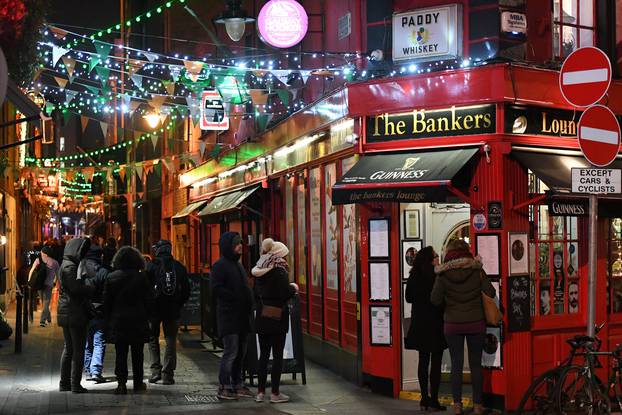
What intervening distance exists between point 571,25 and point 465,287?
13.0 feet

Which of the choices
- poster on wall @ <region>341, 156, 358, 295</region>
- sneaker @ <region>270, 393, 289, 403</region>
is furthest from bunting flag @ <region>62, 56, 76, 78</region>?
sneaker @ <region>270, 393, 289, 403</region>

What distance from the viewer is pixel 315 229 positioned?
52.3 feet

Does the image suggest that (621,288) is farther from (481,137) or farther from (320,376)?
(320,376)

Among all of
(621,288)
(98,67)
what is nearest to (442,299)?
(621,288)

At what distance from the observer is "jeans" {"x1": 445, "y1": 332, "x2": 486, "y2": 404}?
10.6 metres

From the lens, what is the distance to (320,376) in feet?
45.9

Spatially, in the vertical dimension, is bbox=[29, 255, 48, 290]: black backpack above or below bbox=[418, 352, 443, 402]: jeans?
above

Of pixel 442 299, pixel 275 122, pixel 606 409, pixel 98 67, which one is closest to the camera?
pixel 606 409

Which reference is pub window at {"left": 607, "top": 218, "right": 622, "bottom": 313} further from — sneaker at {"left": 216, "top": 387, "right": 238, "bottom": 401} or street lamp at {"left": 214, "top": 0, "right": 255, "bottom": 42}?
street lamp at {"left": 214, "top": 0, "right": 255, "bottom": 42}

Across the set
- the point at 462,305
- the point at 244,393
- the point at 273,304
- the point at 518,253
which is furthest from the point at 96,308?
the point at 518,253

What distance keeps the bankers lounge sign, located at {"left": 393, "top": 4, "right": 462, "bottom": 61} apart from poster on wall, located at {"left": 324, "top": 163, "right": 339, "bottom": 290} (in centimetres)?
263

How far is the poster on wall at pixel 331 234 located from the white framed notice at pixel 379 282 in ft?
7.36

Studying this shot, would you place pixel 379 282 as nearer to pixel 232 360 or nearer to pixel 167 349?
pixel 232 360

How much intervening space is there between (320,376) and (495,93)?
5.05 m
